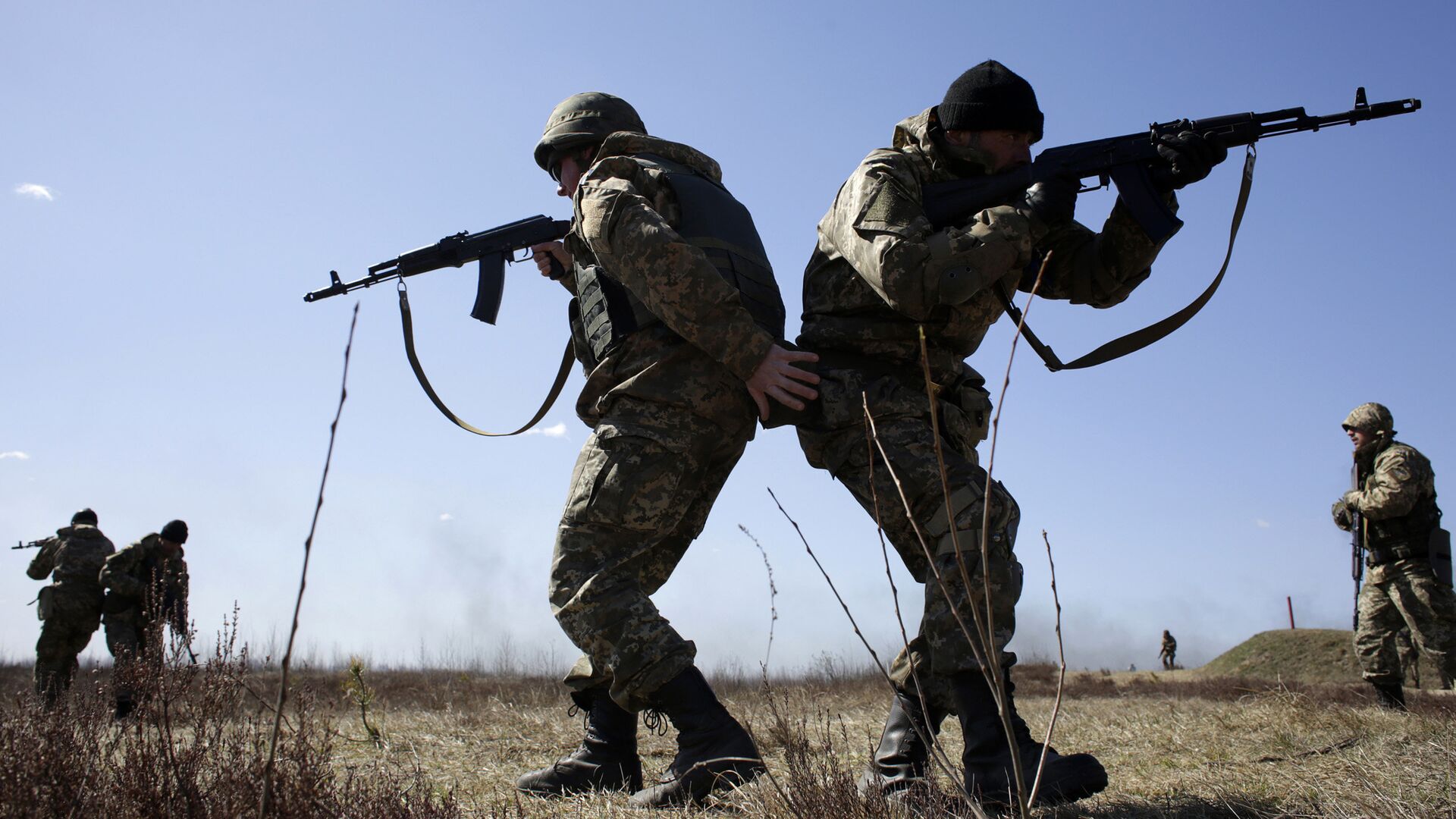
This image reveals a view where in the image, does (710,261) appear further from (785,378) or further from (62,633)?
(62,633)

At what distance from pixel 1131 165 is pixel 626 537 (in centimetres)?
246

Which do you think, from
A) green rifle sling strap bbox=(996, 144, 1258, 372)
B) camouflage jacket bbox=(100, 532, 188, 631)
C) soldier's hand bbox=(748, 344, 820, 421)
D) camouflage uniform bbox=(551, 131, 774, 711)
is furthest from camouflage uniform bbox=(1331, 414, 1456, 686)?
camouflage jacket bbox=(100, 532, 188, 631)

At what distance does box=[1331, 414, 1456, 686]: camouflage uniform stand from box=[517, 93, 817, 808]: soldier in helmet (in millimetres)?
6227

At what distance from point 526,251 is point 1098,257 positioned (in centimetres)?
421

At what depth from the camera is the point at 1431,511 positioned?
25.7 ft

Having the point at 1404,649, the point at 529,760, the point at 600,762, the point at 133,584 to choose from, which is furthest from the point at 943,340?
the point at 133,584

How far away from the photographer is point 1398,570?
791 cm

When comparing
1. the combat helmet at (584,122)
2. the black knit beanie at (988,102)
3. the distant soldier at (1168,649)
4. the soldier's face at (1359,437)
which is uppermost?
the combat helmet at (584,122)

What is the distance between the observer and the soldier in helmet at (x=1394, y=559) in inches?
302

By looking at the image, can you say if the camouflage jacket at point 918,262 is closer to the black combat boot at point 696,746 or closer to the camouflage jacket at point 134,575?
the black combat boot at point 696,746

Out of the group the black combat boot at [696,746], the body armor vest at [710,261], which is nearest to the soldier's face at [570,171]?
the body armor vest at [710,261]

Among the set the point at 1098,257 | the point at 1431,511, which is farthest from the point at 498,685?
the point at 1098,257

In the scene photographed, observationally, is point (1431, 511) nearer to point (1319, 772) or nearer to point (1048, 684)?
point (1319, 772)

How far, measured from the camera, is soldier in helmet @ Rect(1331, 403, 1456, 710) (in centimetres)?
767
